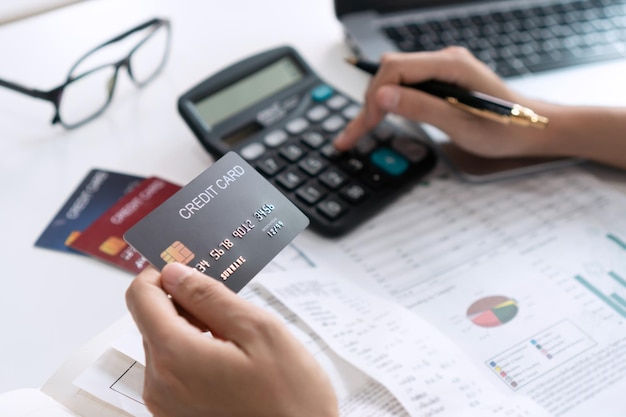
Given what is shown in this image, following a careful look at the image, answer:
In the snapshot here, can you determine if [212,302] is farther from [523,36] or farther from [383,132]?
[523,36]

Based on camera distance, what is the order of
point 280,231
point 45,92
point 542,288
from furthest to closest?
point 45,92
point 542,288
point 280,231

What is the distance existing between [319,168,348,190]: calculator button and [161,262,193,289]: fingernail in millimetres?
225

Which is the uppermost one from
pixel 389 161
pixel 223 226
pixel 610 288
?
pixel 223 226

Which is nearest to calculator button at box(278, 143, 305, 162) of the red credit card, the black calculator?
the black calculator

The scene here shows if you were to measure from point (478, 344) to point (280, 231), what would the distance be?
0.18 meters

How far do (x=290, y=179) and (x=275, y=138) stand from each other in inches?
2.2

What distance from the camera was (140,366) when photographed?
1.42ft

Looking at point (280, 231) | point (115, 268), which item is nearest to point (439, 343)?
point (280, 231)

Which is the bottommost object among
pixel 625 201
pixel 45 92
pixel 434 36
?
pixel 625 201

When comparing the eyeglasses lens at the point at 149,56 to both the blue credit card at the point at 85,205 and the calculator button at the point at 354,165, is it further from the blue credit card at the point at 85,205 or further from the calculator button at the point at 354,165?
the calculator button at the point at 354,165

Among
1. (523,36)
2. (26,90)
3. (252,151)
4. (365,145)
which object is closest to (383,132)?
(365,145)

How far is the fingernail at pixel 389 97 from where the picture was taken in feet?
1.94

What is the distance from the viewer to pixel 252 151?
0.59m

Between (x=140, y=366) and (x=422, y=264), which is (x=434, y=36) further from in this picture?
(x=140, y=366)
